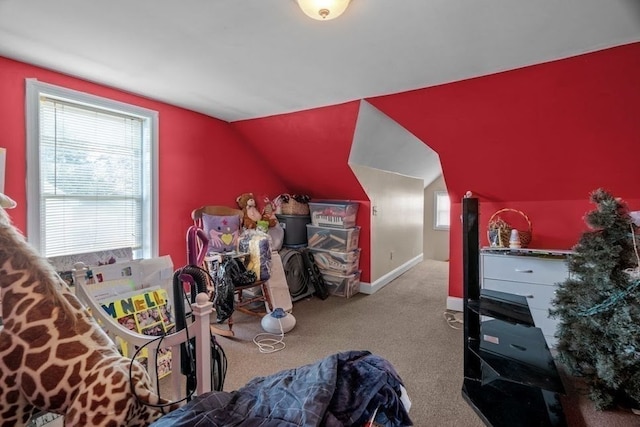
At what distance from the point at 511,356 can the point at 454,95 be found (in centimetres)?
192

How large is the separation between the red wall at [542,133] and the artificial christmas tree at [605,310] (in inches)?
30.6

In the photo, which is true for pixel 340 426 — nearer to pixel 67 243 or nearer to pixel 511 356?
pixel 511 356

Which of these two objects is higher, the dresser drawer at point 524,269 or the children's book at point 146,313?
the dresser drawer at point 524,269

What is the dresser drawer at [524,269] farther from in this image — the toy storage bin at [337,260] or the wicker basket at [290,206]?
the wicker basket at [290,206]

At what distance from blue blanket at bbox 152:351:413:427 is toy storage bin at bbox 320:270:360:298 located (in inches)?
118

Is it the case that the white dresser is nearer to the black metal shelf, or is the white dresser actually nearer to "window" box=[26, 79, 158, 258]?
the black metal shelf

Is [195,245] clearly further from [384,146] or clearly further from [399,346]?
[384,146]

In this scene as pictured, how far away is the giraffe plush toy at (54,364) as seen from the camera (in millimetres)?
793

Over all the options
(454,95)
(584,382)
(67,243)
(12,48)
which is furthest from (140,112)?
(584,382)

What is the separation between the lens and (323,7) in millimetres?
1384

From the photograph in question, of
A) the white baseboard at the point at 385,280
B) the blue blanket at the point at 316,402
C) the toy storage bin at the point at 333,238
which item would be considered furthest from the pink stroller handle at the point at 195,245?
the white baseboard at the point at 385,280

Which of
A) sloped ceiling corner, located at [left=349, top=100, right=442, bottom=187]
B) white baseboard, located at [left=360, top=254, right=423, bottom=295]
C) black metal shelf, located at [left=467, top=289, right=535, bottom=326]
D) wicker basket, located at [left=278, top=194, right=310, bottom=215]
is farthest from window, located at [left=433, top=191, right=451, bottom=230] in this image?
black metal shelf, located at [left=467, top=289, right=535, bottom=326]

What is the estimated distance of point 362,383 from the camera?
2.77ft

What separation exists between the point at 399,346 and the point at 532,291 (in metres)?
1.28
